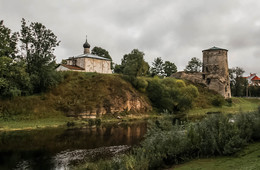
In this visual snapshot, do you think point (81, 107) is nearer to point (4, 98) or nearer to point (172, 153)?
point (4, 98)

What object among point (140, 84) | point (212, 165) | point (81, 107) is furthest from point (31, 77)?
point (212, 165)

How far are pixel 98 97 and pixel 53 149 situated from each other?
808 inches

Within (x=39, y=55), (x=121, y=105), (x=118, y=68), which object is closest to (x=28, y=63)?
(x=39, y=55)

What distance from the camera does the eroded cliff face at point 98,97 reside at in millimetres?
33281

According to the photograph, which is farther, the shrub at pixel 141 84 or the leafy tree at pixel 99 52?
the leafy tree at pixel 99 52

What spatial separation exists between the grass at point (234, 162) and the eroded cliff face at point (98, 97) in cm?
2480

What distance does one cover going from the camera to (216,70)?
66.5 metres

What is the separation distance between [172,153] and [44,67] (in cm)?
2850

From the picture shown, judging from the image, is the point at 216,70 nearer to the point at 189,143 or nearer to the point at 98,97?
the point at 98,97

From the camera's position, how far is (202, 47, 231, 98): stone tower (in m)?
65.8

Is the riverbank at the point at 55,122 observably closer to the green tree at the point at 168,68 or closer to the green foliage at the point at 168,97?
the green foliage at the point at 168,97

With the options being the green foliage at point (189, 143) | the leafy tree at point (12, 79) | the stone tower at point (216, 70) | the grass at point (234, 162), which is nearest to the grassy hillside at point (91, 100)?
the leafy tree at point (12, 79)

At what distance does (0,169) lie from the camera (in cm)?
1225

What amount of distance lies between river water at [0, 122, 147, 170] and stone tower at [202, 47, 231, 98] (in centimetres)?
5339
